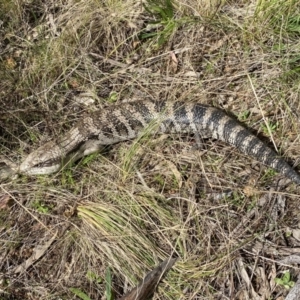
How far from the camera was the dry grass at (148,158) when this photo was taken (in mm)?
4098

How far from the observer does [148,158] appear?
4688 millimetres

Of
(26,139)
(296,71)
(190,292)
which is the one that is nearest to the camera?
(190,292)

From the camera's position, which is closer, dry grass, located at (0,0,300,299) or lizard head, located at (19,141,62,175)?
dry grass, located at (0,0,300,299)

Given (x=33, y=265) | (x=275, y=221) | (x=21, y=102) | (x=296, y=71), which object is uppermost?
(x=296, y=71)

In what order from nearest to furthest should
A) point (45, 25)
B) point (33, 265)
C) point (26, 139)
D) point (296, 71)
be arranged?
point (33, 265), point (296, 71), point (26, 139), point (45, 25)

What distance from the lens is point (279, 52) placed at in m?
4.89

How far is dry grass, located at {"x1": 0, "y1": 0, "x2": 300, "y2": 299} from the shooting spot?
4098 mm

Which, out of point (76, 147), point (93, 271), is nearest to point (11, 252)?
point (93, 271)

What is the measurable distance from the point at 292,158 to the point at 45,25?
297 centimetres

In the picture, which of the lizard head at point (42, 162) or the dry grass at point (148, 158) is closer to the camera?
the dry grass at point (148, 158)

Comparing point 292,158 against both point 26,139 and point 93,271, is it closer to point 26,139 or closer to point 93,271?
point 93,271

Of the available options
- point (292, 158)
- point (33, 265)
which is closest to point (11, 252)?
point (33, 265)

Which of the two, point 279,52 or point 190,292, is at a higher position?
point 279,52

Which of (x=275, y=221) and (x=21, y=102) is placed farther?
(x=21, y=102)
